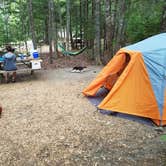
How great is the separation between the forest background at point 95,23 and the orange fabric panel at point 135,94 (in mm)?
4615

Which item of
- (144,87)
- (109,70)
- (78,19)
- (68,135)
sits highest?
(78,19)

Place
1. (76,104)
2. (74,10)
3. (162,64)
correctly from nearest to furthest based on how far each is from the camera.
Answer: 1. (162,64)
2. (76,104)
3. (74,10)

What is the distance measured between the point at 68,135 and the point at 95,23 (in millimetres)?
5967

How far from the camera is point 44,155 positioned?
3.18m

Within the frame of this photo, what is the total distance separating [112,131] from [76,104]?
134 centimetres

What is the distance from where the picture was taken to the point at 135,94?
424cm

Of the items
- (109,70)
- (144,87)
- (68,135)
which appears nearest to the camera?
(68,135)

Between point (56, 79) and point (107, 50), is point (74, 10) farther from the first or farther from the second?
point (56, 79)

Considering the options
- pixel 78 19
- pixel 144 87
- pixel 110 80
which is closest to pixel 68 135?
pixel 144 87

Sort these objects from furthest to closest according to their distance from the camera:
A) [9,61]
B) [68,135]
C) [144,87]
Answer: [9,61], [144,87], [68,135]

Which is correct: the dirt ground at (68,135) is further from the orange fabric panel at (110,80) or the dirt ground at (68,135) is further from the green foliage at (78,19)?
the green foliage at (78,19)

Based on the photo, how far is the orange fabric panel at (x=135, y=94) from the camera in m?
4.11

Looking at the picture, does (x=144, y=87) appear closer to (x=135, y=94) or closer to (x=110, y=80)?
(x=135, y=94)

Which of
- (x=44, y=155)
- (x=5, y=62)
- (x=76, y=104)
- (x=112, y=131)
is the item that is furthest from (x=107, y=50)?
(x=44, y=155)
